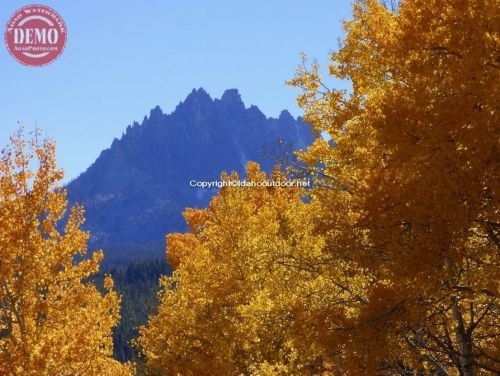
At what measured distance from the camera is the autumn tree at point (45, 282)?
12.0m

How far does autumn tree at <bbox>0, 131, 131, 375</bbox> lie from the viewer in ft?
39.2

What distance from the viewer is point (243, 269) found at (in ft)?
53.9

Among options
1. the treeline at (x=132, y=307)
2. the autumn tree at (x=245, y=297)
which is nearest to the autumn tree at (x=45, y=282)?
the autumn tree at (x=245, y=297)

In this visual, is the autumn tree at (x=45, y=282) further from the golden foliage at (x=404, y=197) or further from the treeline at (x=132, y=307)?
the treeline at (x=132, y=307)

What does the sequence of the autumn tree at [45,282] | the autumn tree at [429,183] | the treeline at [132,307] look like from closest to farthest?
the autumn tree at [429,183] < the autumn tree at [45,282] < the treeline at [132,307]

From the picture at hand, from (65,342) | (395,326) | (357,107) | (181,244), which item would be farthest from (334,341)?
(181,244)

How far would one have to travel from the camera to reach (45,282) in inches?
492

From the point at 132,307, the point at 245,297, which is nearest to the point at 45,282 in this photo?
the point at 245,297

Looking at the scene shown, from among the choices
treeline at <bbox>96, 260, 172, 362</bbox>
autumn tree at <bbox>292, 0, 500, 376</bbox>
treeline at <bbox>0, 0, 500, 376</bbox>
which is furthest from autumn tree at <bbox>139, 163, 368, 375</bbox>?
treeline at <bbox>96, 260, 172, 362</bbox>

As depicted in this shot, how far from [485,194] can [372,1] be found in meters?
6.56


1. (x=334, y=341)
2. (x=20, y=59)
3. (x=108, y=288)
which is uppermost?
(x=20, y=59)

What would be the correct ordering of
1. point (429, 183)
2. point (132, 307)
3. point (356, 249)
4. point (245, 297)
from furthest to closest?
point (132, 307)
point (245, 297)
point (356, 249)
point (429, 183)

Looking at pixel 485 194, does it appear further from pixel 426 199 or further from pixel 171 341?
pixel 171 341

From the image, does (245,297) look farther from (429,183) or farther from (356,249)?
(429,183)
